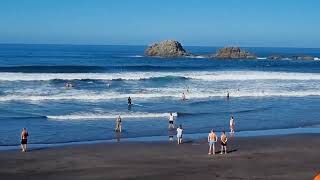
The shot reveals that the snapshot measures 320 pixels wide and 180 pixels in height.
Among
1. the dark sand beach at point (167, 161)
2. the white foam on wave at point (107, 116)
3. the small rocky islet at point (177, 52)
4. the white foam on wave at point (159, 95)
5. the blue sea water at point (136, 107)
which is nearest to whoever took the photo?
the dark sand beach at point (167, 161)

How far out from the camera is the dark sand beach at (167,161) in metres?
17.4

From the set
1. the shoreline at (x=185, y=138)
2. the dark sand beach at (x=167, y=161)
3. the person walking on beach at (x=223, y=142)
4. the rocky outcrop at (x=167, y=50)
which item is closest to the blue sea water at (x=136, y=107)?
the shoreline at (x=185, y=138)

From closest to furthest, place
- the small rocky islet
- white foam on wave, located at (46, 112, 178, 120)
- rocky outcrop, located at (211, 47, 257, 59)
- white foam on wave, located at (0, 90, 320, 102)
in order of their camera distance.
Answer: white foam on wave, located at (46, 112, 178, 120), white foam on wave, located at (0, 90, 320, 102), rocky outcrop, located at (211, 47, 257, 59), the small rocky islet

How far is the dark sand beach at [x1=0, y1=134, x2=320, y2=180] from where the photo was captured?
17.4m

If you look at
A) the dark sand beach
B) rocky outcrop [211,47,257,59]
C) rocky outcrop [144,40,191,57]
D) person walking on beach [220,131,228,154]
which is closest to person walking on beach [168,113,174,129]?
the dark sand beach

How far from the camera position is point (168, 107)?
36906 millimetres

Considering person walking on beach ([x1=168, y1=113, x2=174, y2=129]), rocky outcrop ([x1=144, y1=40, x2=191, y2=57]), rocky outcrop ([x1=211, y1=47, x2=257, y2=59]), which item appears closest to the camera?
person walking on beach ([x1=168, y1=113, x2=174, y2=129])

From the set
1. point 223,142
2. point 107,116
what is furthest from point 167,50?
point 223,142

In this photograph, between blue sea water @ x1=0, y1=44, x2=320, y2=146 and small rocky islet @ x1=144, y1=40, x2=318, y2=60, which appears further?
small rocky islet @ x1=144, y1=40, x2=318, y2=60

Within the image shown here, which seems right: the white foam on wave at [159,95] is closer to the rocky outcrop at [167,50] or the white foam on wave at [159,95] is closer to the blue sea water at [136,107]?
the blue sea water at [136,107]

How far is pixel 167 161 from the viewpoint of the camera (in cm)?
1967

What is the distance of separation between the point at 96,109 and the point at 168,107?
16.6 ft

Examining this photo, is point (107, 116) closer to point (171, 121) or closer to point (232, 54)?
point (171, 121)

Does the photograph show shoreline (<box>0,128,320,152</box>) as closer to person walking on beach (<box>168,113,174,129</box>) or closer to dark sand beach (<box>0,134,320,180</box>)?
dark sand beach (<box>0,134,320,180</box>)
